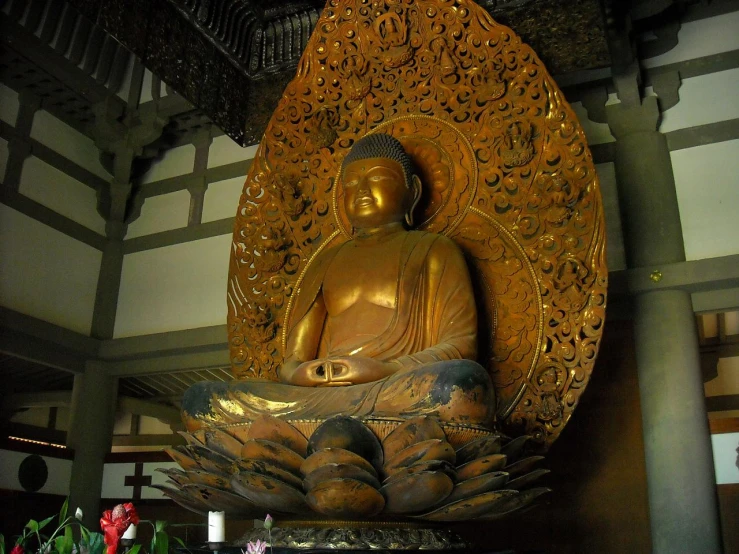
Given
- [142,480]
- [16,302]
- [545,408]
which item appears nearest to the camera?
[545,408]

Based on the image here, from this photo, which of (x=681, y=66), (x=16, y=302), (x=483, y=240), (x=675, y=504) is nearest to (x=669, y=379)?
(x=675, y=504)

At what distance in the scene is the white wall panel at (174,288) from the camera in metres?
5.12

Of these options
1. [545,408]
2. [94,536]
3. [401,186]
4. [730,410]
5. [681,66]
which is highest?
[681,66]

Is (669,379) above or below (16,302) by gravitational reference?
below

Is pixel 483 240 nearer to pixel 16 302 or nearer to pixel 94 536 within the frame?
pixel 94 536

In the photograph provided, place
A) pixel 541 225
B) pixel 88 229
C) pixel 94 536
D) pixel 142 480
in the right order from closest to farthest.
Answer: pixel 94 536
pixel 541 225
pixel 142 480
pixel 88 229

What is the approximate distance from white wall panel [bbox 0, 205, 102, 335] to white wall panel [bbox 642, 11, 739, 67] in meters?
4.04

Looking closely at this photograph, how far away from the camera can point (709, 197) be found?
3.95 meters

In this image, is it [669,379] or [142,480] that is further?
[142,480]

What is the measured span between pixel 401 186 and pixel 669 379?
160 centimetres

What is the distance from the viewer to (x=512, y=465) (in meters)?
2.66

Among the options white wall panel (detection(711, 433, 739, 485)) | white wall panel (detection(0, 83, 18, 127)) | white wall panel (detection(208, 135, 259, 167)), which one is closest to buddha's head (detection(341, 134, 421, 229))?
white wall panel (detection(208, 135, 259, 167))

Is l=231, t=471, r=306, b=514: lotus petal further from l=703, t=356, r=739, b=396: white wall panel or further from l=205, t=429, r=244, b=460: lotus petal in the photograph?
l=703, t=356, r=739, b=396: white wall panel

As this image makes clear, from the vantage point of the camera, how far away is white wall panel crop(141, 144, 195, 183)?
18.8 feet
